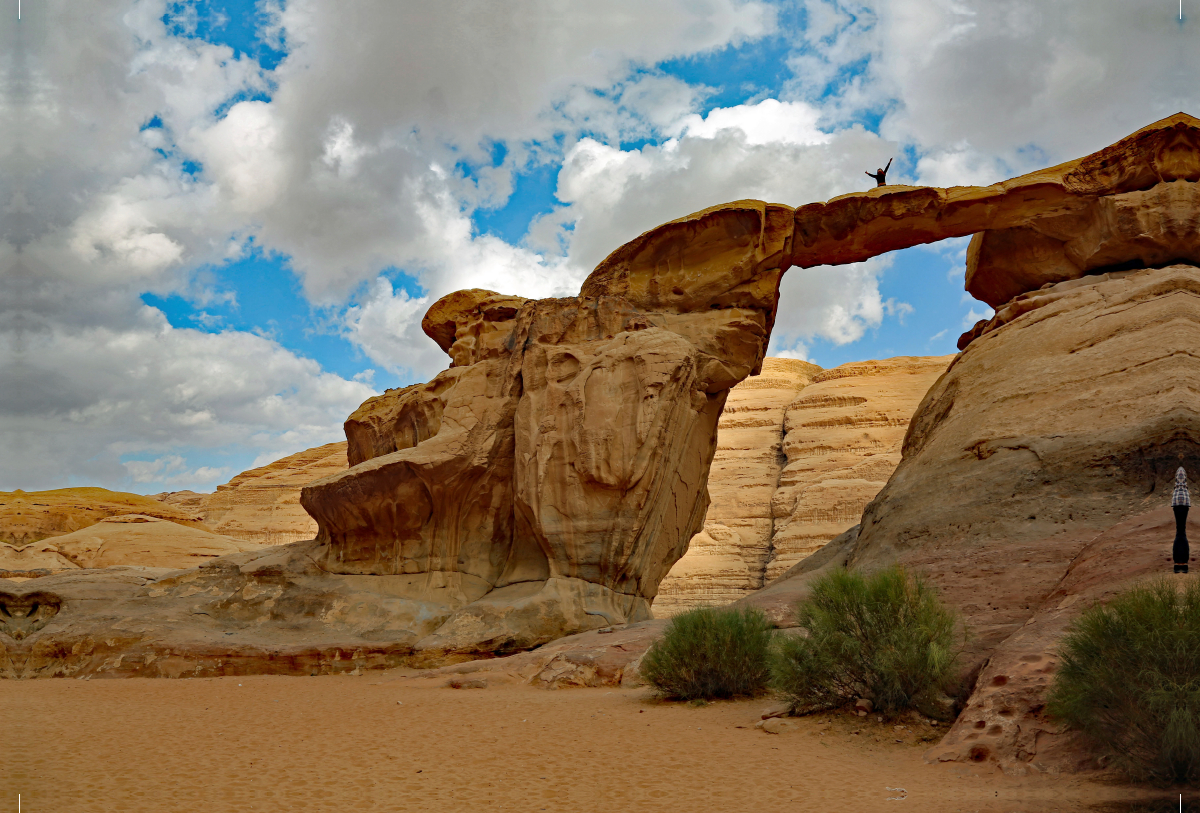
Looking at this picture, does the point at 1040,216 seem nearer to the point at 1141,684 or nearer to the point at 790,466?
the point at 1141,684

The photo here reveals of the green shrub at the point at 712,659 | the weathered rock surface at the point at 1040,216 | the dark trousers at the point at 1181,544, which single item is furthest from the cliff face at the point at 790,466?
the dark trousers at the point at 1181,544

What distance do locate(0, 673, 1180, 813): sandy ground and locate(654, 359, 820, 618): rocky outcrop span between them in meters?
21.7

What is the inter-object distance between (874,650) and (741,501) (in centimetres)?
3628

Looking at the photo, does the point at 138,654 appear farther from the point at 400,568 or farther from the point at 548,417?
the point at 548,417

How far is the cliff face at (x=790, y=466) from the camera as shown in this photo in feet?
123

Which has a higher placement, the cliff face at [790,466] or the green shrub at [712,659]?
the cliff face at [790,466]

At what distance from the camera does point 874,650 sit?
7.80m

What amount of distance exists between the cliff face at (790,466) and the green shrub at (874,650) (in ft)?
86.2

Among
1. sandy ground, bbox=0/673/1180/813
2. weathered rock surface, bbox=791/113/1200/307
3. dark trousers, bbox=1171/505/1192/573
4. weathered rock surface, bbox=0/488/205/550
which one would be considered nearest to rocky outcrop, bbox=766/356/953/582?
weathered rock surface, bbox=791/113/1200/307

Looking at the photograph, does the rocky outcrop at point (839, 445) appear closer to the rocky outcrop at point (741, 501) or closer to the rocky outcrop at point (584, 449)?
the rocky outcrop at point (741, 501)

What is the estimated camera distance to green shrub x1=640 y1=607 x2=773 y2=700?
31.2ft

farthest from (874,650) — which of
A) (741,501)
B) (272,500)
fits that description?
(272,500)

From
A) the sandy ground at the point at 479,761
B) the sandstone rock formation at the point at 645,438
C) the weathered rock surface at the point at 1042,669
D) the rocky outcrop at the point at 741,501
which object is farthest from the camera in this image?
the rocky outcrop at the point at 741,501

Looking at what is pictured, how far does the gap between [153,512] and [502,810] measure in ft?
128
